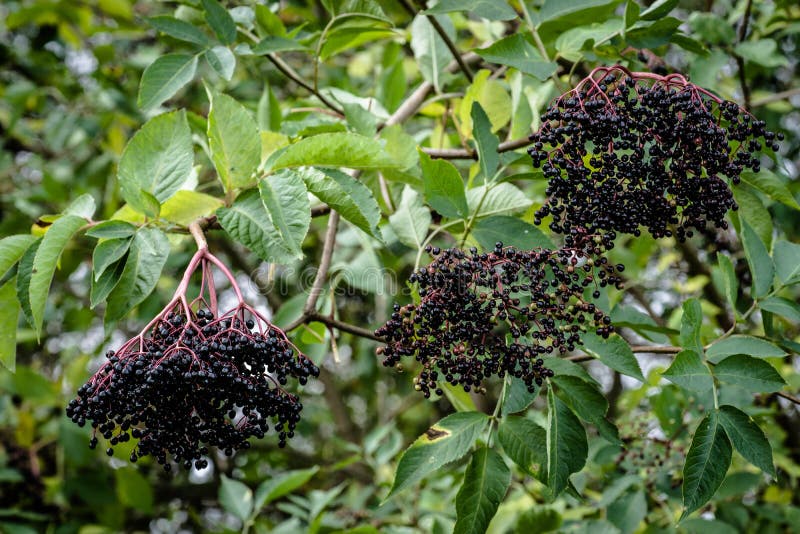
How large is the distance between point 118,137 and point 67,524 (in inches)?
90.4

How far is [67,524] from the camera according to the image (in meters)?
4.17

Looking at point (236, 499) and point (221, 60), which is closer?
point (221, 60)

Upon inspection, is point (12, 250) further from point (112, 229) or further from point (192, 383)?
point (192, 383)

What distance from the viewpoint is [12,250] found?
70.7 inches

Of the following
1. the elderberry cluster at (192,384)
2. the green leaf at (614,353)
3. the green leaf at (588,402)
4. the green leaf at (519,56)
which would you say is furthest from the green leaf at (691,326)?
the elderberry cluster at (192,384)

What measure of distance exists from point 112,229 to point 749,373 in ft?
4.83

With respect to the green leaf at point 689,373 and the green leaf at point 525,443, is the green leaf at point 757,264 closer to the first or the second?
the green leaf at point 689,373

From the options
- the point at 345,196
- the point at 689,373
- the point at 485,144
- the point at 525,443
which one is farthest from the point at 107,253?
the point at 689,373

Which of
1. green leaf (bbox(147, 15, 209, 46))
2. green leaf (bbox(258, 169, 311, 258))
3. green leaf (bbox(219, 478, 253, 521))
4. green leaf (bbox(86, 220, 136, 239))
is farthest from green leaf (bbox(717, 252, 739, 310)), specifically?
green leaf (bbox(219, 478, 253, 521))

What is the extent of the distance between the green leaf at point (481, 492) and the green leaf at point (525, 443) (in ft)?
0.13

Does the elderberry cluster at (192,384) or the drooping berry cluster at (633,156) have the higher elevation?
the drooping berry cluster at (633,156)

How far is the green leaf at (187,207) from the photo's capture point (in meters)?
1.81

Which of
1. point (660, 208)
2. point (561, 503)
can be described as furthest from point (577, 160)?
point (561, 503)

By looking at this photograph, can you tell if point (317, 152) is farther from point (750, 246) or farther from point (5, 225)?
point (5, 225)
